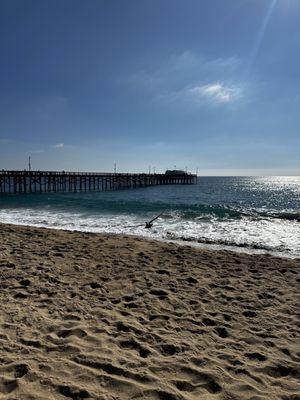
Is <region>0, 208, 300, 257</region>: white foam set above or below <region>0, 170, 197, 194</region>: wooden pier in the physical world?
below

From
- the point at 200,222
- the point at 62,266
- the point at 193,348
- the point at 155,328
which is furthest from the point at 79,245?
the point at 200,222

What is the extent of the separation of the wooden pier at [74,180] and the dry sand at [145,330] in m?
36.8

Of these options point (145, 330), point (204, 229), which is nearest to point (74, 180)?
point (204, 229)

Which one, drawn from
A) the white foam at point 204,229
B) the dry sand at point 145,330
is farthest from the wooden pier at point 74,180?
the dry sand at point 145,330

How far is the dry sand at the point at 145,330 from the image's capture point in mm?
3168

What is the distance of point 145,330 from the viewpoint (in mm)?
4277

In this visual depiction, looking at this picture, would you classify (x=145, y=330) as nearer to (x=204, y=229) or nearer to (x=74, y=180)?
(x=204, y=229)

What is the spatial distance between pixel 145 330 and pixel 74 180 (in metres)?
43.8

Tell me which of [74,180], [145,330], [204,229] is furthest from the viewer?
[74,180]

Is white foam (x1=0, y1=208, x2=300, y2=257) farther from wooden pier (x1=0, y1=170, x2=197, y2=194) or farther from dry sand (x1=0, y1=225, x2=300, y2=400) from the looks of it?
wooden pier (x1=0, y1=170, x2=197, y2=194)

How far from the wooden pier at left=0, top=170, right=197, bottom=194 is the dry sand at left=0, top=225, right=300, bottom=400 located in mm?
36777

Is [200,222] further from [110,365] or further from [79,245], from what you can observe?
[110,365]

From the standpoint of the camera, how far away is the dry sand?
3.17 metres

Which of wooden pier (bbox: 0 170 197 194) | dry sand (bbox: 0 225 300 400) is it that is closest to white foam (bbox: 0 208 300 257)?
dry sand (bbox: 0 225 300 400)
